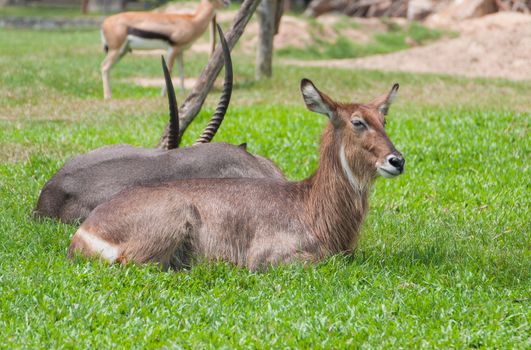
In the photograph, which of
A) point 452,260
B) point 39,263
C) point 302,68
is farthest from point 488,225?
point 302,68

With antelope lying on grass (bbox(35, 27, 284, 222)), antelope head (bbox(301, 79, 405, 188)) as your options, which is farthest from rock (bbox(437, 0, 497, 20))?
antelope head (bbox(301, 79, 405, 188))

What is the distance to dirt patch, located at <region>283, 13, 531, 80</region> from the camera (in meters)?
18.8

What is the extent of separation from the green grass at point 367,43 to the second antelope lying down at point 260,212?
16261 millimetres

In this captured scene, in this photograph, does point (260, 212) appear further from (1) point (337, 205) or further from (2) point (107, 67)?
(2) point (107, 67)

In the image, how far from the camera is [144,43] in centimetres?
1473

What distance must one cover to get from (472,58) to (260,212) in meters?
15.2

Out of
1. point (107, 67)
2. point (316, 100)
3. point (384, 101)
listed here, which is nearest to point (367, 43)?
point (107, 67)

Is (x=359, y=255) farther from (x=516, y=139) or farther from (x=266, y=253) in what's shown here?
(x=516, y=139)

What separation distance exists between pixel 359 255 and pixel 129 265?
1.48 m

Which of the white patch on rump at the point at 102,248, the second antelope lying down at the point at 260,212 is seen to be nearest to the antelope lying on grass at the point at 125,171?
the second antelope lying down at the point at 260,212

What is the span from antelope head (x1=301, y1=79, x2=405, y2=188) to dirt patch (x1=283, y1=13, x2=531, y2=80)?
12.9m

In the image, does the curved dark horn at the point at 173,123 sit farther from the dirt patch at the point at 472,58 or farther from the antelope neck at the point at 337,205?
the dirt patch at the point at 472,58

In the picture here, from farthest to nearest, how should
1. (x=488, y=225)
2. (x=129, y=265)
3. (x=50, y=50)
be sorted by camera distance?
(x=50, y=50) → (x=488, y=225) → (x=129, y=265)

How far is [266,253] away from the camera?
214 inches
